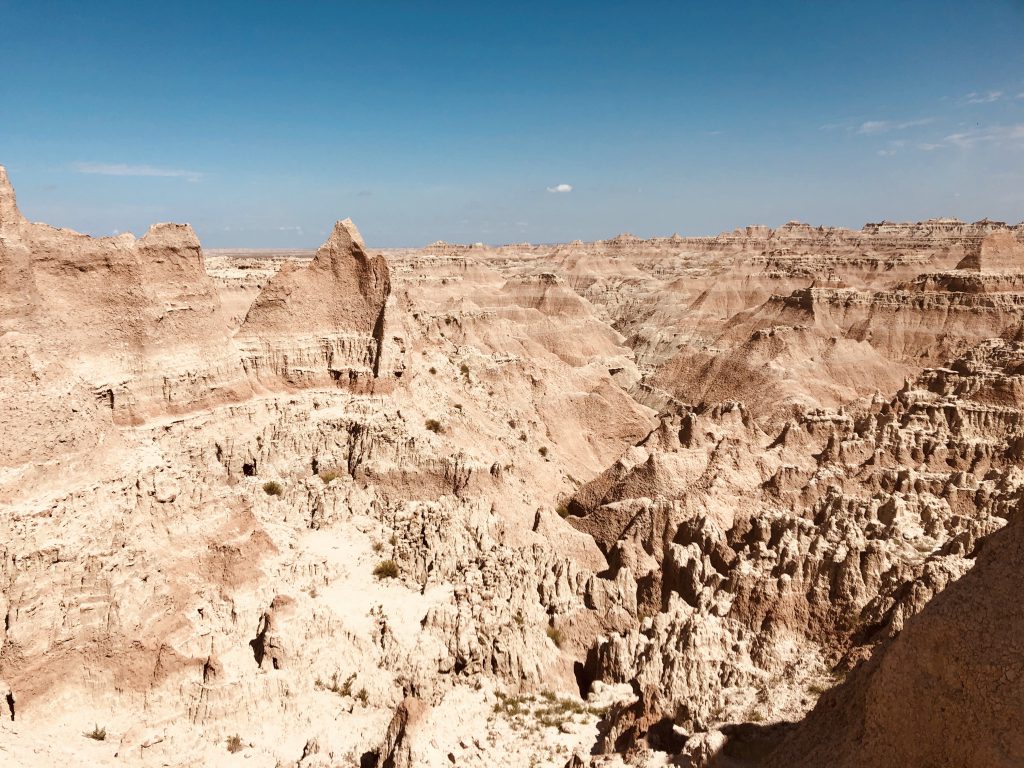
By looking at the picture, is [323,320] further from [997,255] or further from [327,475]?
[997,255]

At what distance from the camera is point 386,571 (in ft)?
59.2

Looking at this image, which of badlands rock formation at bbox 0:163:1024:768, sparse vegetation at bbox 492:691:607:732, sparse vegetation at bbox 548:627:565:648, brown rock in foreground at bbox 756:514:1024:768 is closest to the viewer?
brown rock in foreground at bbox 756:514:1024:768

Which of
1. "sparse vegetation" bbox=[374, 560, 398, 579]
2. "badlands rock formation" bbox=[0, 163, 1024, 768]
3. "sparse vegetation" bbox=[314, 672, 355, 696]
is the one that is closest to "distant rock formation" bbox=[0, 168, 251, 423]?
"badlands rock formation" bbox=[0, 163, 1024, 768]

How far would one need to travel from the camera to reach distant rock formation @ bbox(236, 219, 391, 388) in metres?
22.2

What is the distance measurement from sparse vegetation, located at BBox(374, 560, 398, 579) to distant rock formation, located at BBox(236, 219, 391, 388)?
7319 millimetres

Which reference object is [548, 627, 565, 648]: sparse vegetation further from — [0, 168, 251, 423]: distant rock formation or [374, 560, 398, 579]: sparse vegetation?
[0, 168, 251, 423]: distant rock formation

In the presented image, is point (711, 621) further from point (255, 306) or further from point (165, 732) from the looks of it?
point (255, 306)

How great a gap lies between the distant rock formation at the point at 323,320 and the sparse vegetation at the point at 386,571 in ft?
24.0

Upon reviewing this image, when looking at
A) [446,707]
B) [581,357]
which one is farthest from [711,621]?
[581,357]

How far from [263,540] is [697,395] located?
36.6m

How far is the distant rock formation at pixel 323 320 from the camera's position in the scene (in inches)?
876

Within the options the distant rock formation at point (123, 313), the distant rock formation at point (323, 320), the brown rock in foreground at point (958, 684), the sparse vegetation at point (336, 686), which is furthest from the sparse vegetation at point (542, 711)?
the distant rock formation at point (323, 320)

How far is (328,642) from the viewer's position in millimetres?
14750

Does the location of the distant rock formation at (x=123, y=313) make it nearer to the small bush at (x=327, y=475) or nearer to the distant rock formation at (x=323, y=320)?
the distant rock formation at (x=323, y=320)
